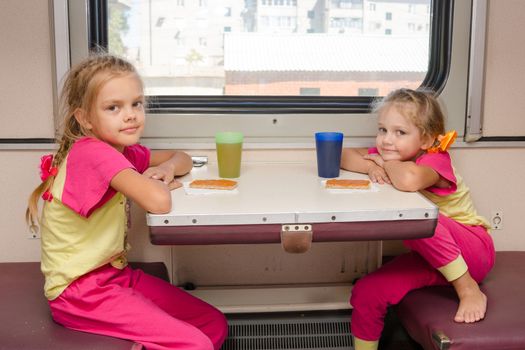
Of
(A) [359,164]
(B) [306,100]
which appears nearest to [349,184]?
(A) [359,164]

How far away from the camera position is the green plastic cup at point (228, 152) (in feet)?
6.28

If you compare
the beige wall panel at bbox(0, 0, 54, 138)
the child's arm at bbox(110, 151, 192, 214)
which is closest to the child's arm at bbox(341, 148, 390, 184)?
the child's arm at bbox(110, 151, 192, 214)

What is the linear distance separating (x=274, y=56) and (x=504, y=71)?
0.93 m

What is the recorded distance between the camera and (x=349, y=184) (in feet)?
5.69

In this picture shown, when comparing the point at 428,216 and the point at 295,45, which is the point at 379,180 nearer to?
the point at 428,216

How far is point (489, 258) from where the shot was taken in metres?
1.96

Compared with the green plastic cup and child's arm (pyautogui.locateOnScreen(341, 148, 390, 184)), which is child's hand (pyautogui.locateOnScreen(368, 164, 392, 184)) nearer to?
child's arm (pyautogui.locateOnScreen(341, 148, 390, 184))

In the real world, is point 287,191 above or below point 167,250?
above

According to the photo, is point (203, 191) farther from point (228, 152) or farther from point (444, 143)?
point (444, 143)

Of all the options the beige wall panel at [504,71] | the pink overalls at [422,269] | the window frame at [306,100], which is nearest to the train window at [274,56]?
the window frame at [306,100]

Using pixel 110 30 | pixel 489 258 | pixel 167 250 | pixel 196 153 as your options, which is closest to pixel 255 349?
pixel 167 250

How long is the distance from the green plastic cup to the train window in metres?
0.37

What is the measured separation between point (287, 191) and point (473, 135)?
1.02 meters

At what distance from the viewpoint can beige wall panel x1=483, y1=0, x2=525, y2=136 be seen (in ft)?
7.52
